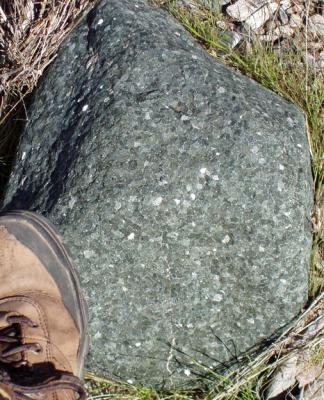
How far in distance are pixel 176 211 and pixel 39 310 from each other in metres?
0.56

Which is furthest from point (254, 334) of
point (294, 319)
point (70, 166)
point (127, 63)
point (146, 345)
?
point (127, 63)

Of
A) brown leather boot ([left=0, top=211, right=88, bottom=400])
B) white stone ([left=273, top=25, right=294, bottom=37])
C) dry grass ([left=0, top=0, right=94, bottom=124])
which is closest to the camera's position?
brown leather boot ([left=0, top=211, right=88, bottom=400])

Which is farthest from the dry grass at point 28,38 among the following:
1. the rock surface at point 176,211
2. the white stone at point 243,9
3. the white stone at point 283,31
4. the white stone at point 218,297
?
the white stone at point 218,297

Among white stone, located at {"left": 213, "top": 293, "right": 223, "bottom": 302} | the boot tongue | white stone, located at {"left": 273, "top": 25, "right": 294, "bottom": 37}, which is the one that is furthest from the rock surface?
white stone, located at {"left": 273, "top": 25, "right": 294, "bottom": 37}

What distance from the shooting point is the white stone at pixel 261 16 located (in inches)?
129

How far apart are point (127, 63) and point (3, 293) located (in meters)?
0.89

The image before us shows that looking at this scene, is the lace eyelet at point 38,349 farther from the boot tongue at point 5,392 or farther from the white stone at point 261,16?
the white stone at point 261,16

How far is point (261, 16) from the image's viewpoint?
3309 mm

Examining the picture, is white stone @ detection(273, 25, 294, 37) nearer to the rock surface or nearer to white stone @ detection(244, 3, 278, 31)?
white stone @ detection(244, 3, 278, 31)

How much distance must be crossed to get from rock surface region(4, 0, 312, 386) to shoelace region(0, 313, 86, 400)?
21cm

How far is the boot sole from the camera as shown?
2549 mm

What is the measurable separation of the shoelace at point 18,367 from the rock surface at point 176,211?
0.69ft

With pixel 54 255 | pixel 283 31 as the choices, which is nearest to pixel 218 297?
pixel 54 255

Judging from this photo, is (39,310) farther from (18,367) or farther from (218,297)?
(218,297)
